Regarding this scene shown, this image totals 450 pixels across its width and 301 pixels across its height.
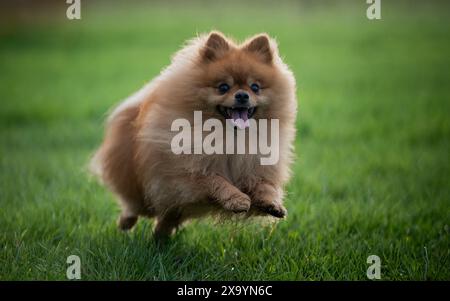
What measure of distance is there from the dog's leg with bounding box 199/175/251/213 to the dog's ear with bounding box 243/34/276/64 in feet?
2.83

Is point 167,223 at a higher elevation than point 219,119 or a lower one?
lower

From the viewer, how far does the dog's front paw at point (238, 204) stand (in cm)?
388

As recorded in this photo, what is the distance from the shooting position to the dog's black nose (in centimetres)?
395

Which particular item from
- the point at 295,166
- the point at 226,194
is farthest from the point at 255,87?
the point at 295,166

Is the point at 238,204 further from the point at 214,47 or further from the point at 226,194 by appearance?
the point at 214,47

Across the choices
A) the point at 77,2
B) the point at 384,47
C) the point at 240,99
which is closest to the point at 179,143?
the point at 240,99

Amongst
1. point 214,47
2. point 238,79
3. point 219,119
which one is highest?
point 214,47

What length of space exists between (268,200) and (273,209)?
7 cm

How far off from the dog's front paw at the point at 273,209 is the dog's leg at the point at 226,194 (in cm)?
14

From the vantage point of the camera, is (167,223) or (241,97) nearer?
(241,97)

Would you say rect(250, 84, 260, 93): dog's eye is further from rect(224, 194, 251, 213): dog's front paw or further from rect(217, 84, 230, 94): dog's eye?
rect(224, 194, 251, 213): dog's front paw

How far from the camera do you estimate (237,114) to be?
13.3 ft

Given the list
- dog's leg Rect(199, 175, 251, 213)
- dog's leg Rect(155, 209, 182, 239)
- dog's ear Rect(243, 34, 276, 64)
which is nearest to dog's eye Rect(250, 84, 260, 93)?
dog's ear Rect(243, 34, 276, 64)

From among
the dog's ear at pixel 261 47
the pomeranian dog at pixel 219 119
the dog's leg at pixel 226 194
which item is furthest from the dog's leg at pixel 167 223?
the dog's ear at pixel 261 47
